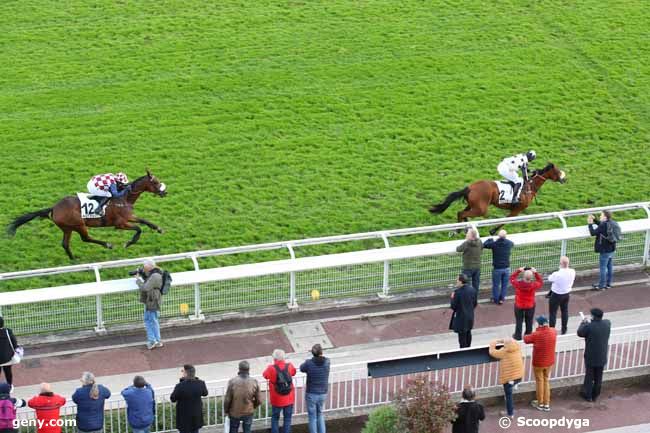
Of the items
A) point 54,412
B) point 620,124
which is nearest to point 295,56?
point 620,124

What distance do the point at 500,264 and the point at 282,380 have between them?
4.10m

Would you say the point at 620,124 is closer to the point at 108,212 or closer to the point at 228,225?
the point at 228,225

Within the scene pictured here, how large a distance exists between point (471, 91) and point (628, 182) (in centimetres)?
348

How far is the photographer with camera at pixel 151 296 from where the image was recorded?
13.8m

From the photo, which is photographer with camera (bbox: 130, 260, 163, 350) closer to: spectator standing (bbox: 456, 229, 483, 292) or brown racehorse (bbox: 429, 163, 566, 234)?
spectator standing (bbox: 456, 229, 483, 292)

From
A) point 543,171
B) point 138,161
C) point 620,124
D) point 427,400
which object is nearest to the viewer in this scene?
point 427,400

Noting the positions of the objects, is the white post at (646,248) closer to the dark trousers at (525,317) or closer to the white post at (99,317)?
the dark trousers at (525,317)

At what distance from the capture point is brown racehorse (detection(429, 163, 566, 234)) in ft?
56.4

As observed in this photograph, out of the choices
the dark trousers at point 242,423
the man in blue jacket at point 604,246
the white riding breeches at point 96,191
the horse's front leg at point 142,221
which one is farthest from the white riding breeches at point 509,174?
the dark trousers at point 242,423

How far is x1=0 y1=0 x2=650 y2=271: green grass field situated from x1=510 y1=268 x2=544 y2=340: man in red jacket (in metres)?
3.70

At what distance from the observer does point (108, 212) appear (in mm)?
16359

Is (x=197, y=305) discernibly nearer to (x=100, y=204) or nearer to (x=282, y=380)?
(x=100, y=204)

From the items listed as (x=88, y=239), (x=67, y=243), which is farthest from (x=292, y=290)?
(x=67, y=243)

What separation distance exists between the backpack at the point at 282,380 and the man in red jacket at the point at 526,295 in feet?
10.3
